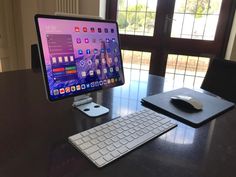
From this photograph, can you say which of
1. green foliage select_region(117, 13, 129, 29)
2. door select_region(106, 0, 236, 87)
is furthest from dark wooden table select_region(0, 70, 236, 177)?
green foliage select_region(117, 13, 129, 29)

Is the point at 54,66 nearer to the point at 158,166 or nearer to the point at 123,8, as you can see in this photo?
the point at 158,166

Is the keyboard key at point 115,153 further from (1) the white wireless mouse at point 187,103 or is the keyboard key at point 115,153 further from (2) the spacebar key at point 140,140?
(1) the white wireless mouse at point 187,103

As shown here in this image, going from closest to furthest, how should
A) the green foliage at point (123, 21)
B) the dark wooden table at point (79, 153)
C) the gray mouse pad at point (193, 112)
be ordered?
1. the dark wooden table at point (79, 153)
2. the gray mouse pad at point (193, 112)
3. the green foliage at point (123, 21)

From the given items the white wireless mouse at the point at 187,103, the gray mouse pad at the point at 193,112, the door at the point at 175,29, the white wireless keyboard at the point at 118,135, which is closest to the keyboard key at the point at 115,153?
the white wireless keyboard at the point at 118,135

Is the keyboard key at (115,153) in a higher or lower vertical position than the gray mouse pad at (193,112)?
lower

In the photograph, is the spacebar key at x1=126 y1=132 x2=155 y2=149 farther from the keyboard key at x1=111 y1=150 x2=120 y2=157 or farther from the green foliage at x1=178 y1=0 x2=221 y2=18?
the green foliage at x1=178 y1=0 x2=221 y2=18

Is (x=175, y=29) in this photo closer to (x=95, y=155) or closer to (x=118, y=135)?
(x=118, y=135)

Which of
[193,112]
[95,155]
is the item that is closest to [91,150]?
[95,155]

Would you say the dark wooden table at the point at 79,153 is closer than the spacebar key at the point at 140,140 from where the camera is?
Yes

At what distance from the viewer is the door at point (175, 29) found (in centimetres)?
231

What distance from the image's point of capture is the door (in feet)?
7.58

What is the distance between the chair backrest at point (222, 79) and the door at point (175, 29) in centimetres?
117

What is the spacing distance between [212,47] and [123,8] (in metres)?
1.25

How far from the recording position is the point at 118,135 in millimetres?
656
